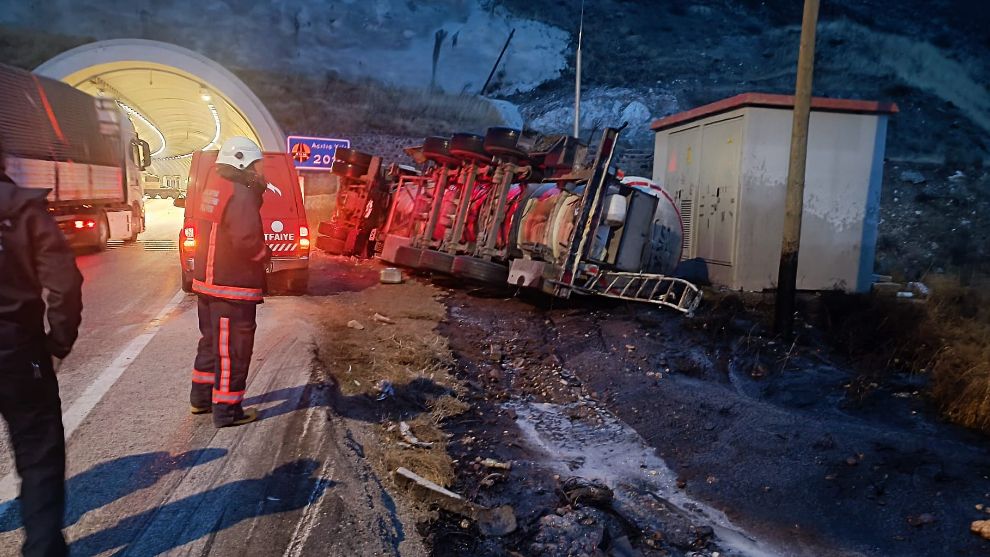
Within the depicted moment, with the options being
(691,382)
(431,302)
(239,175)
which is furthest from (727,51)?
(239,175)

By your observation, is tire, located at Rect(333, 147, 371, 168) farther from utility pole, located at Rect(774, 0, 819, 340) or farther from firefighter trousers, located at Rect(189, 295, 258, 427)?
firefighter trousers, located at Rect(189, 295, 258, 427)

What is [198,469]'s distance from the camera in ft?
12.7

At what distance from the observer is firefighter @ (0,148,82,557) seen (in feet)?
8.34

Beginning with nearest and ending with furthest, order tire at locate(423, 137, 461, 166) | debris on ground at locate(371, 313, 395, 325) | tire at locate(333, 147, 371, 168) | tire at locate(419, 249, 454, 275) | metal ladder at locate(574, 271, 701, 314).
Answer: debris on ground at locate(371, 313, 395, 325) < metal ladder at locate(574, 271, 701, 314) < tire at locate(419, 249, 454, 275) < tire at locate(423, 137, 461, 166) < tire at locate(333, 147, 371, 168)

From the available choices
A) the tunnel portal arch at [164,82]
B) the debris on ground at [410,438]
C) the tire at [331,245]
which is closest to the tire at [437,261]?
the tire at [331,245]

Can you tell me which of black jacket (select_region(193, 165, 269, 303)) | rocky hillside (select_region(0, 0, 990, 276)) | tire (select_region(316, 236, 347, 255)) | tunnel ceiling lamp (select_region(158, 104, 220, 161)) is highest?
rocky hillside (select_region(0, 0, 990, 276))

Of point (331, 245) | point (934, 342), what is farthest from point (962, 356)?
point (331, 245)

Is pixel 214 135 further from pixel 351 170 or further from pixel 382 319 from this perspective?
pixel 382 319

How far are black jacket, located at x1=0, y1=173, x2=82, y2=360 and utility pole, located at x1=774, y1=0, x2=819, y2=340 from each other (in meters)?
7.58

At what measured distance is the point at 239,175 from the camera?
434cm

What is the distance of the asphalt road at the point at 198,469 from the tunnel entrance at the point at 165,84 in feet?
55.7

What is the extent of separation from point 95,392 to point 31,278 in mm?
3030

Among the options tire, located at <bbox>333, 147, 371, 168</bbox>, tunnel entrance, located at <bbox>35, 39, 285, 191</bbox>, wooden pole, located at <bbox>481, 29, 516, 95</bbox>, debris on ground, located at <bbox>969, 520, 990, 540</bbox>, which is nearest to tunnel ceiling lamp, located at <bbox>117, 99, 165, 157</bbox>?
tunnel entrance, located at <bbox>35, 39, 285, 191</bbox>

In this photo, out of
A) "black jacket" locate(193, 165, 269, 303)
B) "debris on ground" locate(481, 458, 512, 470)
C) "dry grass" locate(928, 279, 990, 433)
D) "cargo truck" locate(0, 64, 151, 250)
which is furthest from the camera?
"cargo truck" locate(0, 64, 151, 250)
